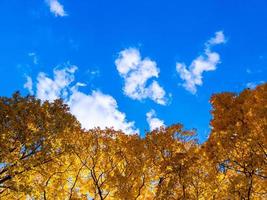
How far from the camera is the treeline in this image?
2767 centimetres

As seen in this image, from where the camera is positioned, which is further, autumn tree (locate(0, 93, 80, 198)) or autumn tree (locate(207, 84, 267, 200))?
autumn tree (locate(0, 93, 80, 198))

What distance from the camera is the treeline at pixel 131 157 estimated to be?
1089 inches

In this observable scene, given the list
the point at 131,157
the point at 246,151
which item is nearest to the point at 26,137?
the point at 131,157

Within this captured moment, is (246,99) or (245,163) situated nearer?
(245,163)

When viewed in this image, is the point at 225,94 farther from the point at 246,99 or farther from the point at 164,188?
the point at 164,188

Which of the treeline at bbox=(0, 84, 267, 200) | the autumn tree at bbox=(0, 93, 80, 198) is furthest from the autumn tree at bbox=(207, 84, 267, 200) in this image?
the autumn tree at bbox=(0, 93, 80, 198)

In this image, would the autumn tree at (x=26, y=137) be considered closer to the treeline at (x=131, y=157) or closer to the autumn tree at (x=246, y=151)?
the treeline at (x=131, y=157)

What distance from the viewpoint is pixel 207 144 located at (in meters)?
32.1

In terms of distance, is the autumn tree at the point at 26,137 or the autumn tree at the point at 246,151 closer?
the autumn tree at the point at 246,151

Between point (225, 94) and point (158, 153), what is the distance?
8.27m

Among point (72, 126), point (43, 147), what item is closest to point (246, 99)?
point (72, 126)

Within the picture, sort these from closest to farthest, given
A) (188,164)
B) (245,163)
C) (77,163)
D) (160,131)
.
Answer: (245,163), (188,164), (77,163), (160,131)

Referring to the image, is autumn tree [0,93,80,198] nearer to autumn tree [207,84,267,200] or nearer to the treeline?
the treeline

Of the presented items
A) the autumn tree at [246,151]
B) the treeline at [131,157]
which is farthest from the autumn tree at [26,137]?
the autumn tree at [246,151]
